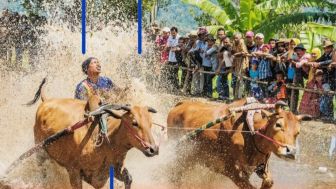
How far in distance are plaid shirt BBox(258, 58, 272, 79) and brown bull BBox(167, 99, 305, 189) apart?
4001 millimetres

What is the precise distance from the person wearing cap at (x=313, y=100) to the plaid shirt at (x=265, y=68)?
3.72 feet

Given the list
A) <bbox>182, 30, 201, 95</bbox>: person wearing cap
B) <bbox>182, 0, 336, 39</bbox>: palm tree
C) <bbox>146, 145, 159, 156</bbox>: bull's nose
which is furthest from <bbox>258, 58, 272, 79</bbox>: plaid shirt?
<bbox>146, 145, 159, 156</bbox>: bull's nose

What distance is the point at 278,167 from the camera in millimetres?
12133

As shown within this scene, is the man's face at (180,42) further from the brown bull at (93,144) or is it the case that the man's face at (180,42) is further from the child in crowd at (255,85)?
the brown bull at (93,144)

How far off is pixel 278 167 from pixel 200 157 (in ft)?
8.94

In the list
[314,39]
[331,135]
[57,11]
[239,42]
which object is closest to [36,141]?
[331,135]

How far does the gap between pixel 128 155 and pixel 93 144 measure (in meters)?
2.70

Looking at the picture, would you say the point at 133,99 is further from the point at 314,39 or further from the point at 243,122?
the point at 314,39

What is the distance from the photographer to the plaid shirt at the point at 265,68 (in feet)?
46.0

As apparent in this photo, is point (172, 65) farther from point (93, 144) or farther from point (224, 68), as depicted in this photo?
point (93, 144)

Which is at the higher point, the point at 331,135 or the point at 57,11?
the point at 57,11

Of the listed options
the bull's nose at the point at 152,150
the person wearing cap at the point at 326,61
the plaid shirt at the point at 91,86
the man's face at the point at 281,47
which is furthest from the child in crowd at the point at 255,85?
the bull's nose at the point at 152,150

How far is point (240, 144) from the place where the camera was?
8.99 meters

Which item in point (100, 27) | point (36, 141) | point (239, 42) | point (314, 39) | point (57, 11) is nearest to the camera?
point (36, 141)
